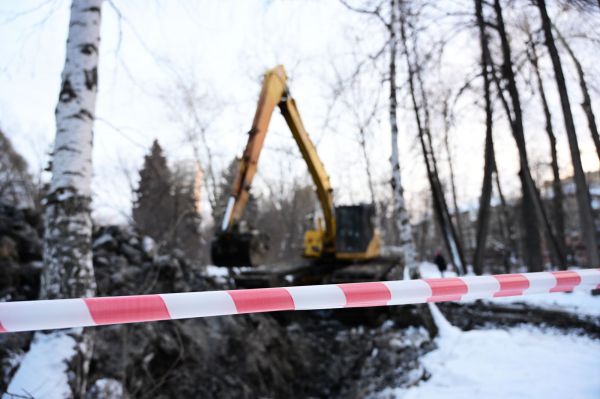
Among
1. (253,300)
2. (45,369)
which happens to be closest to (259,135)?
(45,369)

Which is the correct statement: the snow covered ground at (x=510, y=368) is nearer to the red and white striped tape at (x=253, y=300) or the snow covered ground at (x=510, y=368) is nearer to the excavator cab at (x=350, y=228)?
the red and white striped tape at (x=253, y=300)

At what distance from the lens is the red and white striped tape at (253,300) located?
5.25 ft

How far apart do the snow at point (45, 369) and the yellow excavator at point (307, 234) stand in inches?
144

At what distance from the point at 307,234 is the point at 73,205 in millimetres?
7984

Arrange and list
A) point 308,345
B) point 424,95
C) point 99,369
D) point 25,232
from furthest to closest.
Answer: point 424,95 → point 308,345 → point 25,232 → point 99,369

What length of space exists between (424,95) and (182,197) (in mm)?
17510

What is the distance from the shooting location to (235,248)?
6.51 meters

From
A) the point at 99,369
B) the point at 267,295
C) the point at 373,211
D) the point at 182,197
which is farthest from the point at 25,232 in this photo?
the point at 182,197

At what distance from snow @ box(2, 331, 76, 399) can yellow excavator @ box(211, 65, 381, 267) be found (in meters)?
3.66

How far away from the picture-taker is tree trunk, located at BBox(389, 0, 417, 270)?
28.2 feet

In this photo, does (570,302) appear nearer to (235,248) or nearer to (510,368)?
(510,368)

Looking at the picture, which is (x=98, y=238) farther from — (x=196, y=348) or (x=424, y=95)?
(x=424, y=95)

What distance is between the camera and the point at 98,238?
22.6 ft

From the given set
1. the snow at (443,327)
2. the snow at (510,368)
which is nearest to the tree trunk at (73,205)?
the snow at (510,368)
